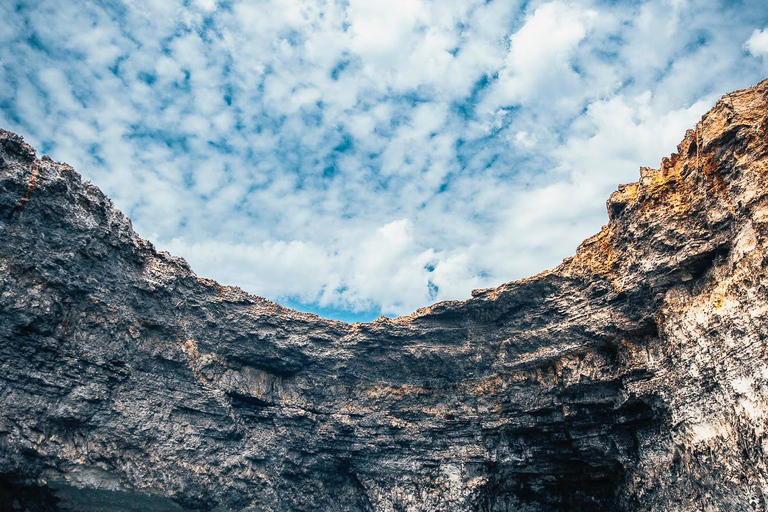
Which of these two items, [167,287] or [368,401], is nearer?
[167,287]

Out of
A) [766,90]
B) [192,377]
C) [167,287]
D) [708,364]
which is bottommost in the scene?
[708,364]

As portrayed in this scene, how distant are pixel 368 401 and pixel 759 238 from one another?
61.1 feet

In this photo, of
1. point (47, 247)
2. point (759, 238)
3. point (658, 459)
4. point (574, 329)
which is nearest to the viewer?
point (759, 238)

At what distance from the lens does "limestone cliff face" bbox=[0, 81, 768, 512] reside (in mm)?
15383

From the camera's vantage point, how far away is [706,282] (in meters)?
16.3

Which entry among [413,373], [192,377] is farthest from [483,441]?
[192,377]

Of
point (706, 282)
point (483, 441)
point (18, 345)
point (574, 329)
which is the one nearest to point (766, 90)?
point (706, 282)

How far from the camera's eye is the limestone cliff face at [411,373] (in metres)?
15.4

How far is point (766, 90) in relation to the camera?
15.2 meters

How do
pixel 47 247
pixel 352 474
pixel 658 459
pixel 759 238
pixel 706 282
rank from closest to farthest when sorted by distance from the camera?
1. pixel 759 238
2. pixel 706 282
3. pixel 658 459
4. pixel 47 247
5. pixel 352 474

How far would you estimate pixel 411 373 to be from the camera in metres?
25.4

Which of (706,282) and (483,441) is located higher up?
(706,282)

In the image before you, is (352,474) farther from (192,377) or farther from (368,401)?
(192,377)

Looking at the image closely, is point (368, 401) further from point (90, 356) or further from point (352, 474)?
point (90, 356)
